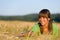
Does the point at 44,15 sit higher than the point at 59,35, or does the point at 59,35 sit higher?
the point at 44,15

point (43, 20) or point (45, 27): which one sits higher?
point (43, 20)

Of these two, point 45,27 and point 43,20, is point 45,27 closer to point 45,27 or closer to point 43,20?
point 45,27

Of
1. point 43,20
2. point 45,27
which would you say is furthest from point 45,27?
point 43,20

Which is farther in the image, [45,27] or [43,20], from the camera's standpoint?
[45,27]

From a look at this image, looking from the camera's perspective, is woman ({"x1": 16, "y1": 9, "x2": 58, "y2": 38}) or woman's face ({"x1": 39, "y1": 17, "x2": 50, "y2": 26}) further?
woman ({"x1": 16, "y1": 9, "x2": 58, "y2": 38})

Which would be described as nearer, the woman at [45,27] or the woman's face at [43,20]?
the woman's face at [43,20]

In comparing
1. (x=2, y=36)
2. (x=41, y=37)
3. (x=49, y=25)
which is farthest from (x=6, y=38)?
(x=49, y=25)

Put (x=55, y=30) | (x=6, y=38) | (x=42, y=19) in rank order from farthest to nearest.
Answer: (x=55, y=30), (x=42, y=19), (x=6, y=38)

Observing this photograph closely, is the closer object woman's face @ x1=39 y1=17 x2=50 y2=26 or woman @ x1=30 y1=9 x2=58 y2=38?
woman's face @ x1=39 y1=17 x2=50 y2=26

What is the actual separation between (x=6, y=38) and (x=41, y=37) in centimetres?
68

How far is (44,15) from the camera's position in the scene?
18.6 feet

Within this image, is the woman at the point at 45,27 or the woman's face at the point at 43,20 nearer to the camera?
the woman's face at the point at 43,20

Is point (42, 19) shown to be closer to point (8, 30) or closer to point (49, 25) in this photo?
point (49, 25)

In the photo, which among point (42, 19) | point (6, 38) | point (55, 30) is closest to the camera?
point (6, 38)
